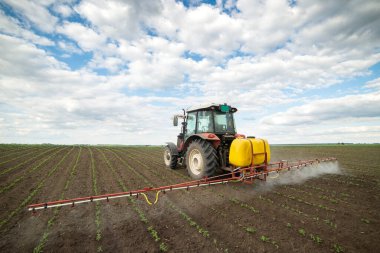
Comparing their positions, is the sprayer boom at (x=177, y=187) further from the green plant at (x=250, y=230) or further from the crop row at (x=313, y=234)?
the green plant at (x=250, y=230)

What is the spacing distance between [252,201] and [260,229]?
152 cm

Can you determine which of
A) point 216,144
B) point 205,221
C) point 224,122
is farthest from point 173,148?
point 205,221

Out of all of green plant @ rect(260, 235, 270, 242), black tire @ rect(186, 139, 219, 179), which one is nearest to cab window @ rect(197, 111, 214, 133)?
black tire @ rect(186, 139, 219, 179)

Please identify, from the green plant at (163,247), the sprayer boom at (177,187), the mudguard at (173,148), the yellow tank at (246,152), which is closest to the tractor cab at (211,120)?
the mudguard at (173,148)

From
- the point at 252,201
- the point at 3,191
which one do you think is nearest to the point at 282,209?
the point at 252,201

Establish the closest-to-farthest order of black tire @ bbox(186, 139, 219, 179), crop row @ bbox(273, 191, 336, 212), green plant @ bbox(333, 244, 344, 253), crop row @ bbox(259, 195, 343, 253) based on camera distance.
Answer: green plant @ bbox(333, 244, 344, 253) → crop row @ bbox(259, 195, 343, 253) → crop row @ bbox(273, 191, 336, 212) → black tire @ bbox(186, 139, 219, 179)

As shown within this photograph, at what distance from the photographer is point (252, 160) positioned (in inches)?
242

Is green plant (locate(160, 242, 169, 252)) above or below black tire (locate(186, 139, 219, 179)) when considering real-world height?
below

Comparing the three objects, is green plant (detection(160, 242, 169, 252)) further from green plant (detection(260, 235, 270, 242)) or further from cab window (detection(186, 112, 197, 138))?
cab window (detection(186, 112, 197, 138))

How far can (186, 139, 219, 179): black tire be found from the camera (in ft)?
21.0

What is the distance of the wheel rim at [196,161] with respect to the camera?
6.89 meters

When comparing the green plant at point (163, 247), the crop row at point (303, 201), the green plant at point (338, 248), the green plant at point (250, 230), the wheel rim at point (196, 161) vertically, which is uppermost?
the wheel rim at point (196, 161)

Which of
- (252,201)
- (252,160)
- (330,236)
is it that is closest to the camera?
(330,236)

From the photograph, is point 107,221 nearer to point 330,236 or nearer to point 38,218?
point 38,218
